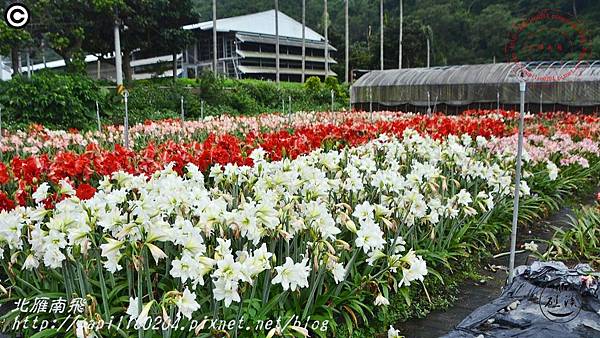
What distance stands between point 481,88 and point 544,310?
68.8 ft

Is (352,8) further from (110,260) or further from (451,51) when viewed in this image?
(110,260)

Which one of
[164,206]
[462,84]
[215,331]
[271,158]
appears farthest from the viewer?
[462,84]

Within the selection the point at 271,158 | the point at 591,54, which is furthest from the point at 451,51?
the point at 271,158

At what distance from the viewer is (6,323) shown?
127 inches

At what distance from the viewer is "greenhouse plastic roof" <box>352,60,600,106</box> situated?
1978 cm

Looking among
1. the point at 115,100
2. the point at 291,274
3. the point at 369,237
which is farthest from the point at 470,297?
the point at 115,100

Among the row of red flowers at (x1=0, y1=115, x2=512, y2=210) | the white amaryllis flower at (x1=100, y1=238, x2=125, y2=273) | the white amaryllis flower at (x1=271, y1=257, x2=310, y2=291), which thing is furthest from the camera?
the row of red flowers at (x1=0, y1=115, x2=512, y2=210)

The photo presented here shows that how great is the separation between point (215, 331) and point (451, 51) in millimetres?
46172

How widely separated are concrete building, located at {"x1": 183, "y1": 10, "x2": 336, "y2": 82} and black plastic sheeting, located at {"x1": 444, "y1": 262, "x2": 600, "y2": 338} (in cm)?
4221

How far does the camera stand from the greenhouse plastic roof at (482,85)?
64.9ft

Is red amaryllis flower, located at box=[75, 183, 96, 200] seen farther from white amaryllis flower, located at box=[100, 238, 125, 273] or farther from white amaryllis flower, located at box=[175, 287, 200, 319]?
white amaryllis flower, located at box=[175, 287, 200, 319]
